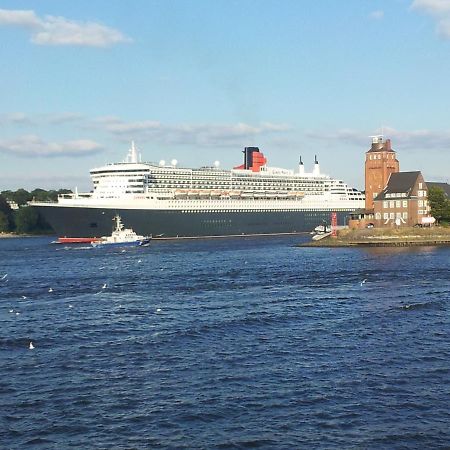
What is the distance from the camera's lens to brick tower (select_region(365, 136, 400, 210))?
10344 centimetres

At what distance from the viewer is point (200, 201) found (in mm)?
111688

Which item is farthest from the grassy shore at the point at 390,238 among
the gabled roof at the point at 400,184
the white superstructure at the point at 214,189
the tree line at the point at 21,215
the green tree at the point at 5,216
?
the green tree at the point at 5,216

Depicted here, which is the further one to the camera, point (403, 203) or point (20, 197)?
point (20, 197)

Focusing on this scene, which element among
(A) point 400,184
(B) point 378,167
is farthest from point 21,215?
(A) point 400,184

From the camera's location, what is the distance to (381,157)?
4087 inches

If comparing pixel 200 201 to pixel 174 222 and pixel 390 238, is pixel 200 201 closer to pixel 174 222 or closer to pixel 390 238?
pixel 174 222

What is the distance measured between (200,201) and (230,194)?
8.48 meters

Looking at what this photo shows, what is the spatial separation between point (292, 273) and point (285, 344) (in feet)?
88.3

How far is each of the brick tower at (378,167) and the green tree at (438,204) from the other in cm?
1051

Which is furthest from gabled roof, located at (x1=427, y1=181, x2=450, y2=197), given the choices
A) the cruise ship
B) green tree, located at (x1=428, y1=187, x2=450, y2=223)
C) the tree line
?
the tree line

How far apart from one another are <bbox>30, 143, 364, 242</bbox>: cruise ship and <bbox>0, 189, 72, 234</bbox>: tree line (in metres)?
49.1

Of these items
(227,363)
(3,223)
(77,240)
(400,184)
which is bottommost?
(227,363)

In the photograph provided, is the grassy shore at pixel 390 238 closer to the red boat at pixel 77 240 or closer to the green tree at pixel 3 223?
the red boat at pixel 77 240

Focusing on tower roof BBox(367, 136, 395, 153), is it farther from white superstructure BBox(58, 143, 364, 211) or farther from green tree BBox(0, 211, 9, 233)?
green tree BBox(0, 211, 9, 233)
